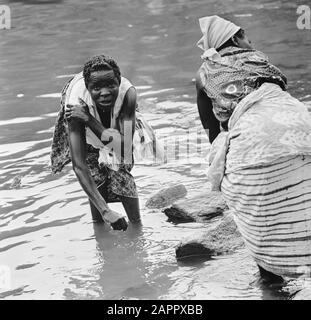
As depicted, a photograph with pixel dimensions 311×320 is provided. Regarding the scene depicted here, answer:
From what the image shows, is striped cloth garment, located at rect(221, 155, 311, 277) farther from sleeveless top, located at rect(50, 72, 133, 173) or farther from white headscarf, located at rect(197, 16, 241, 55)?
sleeveless top, located at rect(50, 72, 133, 173)

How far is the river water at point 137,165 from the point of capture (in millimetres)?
5715

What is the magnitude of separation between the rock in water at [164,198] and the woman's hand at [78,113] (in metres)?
1.48

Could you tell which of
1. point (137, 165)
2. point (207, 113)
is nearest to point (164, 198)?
point (137, 165)

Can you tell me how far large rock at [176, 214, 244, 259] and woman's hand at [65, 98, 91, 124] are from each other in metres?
1.19

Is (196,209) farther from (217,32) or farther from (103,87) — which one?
(217,32)

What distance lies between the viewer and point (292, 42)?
42.0 feet

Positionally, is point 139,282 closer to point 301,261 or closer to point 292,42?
point 301,261

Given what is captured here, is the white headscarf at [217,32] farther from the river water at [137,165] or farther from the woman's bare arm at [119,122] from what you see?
the river water at [137,165]

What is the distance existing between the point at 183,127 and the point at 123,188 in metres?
2.88

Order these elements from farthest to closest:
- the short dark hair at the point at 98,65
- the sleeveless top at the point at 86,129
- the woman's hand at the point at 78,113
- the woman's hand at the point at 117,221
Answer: the sleeveless top at the point at 86,129 < the woman's hand at the point at 78,113 < the short dark hair at the point at 98,65 < the woman's hand at the point at 117,221

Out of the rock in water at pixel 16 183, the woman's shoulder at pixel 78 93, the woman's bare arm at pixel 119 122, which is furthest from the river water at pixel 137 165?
the woman's shoulder at pixel 78 93

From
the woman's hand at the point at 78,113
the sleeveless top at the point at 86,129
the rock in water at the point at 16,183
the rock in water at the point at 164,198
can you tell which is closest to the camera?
the woman's hand at the point at 78,113

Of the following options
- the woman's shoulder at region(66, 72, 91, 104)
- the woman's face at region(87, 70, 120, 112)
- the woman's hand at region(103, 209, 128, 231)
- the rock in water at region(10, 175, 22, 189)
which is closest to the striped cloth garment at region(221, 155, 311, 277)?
the woman's hand at region(103, 209, 128, 231)

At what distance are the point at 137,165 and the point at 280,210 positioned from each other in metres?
3.90
